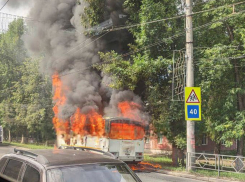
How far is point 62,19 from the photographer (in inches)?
922

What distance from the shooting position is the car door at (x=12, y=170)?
3793mm

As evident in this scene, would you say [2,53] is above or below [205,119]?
above

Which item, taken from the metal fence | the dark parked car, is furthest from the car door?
the metal fence

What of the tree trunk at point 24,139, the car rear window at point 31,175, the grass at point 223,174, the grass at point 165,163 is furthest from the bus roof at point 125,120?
the tree trunk at point 24,139

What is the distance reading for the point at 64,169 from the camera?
342 cm

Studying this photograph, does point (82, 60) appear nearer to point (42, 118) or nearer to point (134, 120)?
point (134, 120)

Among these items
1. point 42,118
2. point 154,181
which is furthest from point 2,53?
point 154,181

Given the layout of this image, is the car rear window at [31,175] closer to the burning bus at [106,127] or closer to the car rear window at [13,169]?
the car rear window at [13,169]

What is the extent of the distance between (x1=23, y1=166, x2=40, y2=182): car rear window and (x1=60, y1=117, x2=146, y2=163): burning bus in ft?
37.9

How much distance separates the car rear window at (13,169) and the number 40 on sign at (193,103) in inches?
400

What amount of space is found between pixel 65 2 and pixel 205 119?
47.2 feet

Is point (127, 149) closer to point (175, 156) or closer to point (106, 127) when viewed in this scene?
point (106, 127)

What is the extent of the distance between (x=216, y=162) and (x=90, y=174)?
1044 cm

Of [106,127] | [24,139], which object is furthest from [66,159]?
[24,139]
